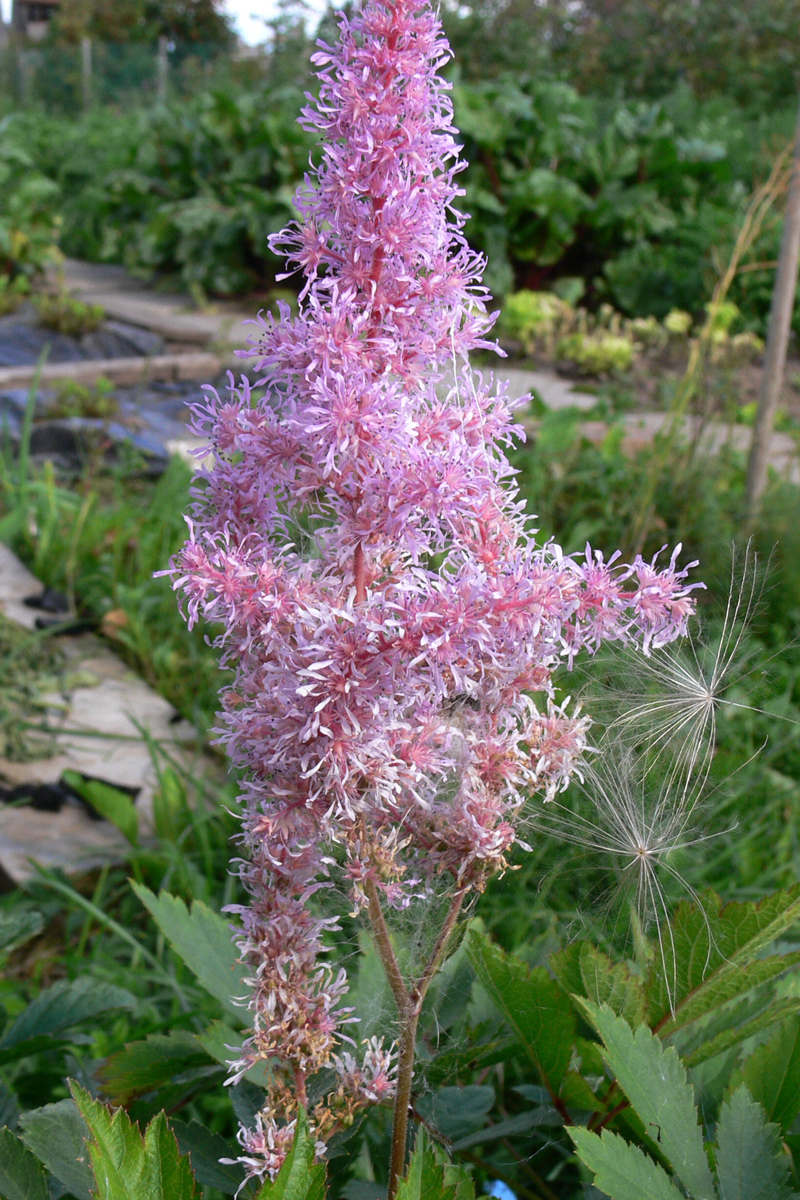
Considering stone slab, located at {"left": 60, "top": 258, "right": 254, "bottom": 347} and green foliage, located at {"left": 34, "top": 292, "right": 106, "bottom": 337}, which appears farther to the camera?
stone slab, located at {"left": 60, "top": 258, "right": 254, "bottom": 347}

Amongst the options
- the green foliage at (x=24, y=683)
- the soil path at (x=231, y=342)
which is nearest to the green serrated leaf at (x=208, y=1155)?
the green foliage at (x=24, y=683)

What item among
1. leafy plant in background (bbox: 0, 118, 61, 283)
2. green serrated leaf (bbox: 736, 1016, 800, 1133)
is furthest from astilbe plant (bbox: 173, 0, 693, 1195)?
leafy plant in background (bbox: 0, 118, 61, 283)

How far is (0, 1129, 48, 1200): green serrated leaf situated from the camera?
3.54 feet

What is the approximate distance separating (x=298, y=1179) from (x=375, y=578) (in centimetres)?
52

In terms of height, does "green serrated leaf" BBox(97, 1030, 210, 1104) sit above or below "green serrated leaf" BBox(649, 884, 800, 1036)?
below

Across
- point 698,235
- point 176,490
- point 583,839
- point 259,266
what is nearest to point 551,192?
point 698,235

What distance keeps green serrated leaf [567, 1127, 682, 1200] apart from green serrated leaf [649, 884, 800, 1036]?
8.6 inches

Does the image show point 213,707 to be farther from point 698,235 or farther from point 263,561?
point 698,235

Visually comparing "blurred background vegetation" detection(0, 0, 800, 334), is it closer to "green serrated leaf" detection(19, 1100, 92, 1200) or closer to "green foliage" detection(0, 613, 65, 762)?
"green foliage" detection(0, 613, 65, 762)

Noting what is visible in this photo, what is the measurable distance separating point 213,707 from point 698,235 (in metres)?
6.34

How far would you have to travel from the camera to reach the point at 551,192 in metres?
8.15

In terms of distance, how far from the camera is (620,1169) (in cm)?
93

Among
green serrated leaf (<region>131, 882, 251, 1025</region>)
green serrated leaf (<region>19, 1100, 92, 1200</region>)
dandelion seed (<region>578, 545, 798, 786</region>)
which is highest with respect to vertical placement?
dandelion seed (<region>578, 545, 798, 786</region>)

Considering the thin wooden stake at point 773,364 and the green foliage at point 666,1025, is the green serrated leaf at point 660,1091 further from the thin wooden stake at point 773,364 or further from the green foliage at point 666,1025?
the thin wooden stake at point 773,364
